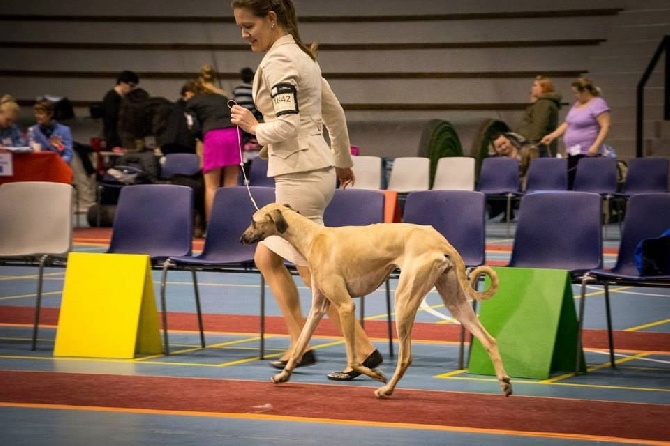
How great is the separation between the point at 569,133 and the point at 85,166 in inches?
277

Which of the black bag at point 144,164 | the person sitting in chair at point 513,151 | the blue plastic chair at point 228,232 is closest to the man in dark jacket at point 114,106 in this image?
the black bag at point 144,164

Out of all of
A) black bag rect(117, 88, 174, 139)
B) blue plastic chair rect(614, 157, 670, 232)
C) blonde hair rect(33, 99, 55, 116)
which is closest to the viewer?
blue plastic chair rect(614, 157, 670, 232)

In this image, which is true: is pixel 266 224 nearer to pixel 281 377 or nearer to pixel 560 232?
pixel 281 377

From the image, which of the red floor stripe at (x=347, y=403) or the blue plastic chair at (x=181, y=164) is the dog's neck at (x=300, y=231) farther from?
the blue plastic chair at (x=181, y=164)

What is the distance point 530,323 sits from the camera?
21.3 feet

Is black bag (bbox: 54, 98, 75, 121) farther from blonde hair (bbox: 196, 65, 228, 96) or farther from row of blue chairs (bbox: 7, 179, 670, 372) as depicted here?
row of blue chairs (bbox: 7, 179, 670, 372)

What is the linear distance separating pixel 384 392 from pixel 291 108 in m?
1.39

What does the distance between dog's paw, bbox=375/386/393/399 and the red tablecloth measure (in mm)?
7891

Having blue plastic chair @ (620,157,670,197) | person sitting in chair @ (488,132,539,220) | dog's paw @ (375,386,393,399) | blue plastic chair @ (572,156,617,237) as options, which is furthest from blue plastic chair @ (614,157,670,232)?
dog's paw @ (375,386,393,399)

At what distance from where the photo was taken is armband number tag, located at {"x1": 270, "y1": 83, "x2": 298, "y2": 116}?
5.99m

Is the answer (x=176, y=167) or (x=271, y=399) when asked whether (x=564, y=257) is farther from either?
(x=176, y=167)

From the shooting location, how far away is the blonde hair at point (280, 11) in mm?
6098

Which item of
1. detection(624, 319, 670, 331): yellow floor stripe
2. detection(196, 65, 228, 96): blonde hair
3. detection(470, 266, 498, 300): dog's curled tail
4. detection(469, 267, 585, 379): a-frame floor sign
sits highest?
detection(196, 65, 228, 96): blonde hair

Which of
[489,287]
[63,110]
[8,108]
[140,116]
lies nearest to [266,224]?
[489,287]
